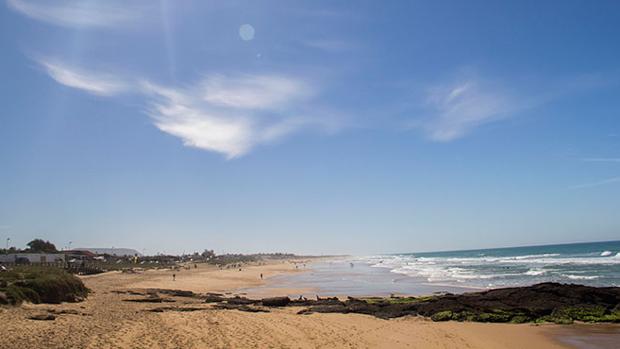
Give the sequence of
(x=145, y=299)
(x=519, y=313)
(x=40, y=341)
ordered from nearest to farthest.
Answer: (x=40, y=341) → (x=519, y=313) → (x=145, y=299)

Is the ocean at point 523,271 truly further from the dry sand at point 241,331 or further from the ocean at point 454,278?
the dry sand at point 241,331

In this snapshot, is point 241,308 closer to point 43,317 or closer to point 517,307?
point 43,317

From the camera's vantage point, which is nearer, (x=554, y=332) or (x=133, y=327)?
(x=133, y=327)

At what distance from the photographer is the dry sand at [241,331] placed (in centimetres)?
1297

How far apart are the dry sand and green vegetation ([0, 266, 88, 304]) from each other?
0.93 metres

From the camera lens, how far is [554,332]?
1712cm

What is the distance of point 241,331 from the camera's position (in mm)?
15422

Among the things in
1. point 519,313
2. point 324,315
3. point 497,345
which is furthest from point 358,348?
point 519,313

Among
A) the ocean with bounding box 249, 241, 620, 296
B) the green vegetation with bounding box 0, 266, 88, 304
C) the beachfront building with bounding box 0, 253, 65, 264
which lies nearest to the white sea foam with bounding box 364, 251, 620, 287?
the ocean with bounding box 249, 241, 620, 296

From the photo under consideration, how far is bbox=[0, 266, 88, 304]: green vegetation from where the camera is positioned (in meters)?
19.4

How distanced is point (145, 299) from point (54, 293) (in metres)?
5.25

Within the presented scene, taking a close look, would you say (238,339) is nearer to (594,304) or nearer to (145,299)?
(145,299)

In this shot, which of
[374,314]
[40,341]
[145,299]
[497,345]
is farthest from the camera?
[145,299]

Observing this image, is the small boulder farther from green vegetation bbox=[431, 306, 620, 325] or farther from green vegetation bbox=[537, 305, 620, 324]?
green vegetation bbox=[537, 305, 620, 324]
